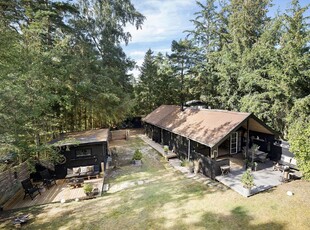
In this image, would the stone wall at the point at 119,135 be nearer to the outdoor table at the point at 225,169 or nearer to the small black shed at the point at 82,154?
the small black shed at the point at 82,154

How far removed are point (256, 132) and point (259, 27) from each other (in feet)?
41.3

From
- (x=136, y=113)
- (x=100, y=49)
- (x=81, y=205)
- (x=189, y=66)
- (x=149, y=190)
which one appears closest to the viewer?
(x=81, y=205)

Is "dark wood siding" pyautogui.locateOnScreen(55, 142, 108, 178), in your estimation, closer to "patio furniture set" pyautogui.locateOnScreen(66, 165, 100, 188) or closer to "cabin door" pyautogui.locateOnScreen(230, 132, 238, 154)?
"patio furniture set" pyautogui.locateOnScreen(66, 165, 100, 188)

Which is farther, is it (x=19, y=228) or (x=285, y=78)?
(x=285, y=78)

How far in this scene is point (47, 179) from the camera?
10906 millimetres

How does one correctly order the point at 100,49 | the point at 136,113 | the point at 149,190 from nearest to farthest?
the point at 149,190 → the point at 100,49 → the point at 136,113

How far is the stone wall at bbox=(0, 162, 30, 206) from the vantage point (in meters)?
8.95

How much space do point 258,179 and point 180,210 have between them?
4.76 m

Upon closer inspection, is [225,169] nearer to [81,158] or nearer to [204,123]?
[204,123]

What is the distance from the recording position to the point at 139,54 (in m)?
30.8

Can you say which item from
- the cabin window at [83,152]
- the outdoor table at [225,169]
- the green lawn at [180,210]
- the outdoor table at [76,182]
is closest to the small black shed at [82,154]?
the cabin window at [83,152]

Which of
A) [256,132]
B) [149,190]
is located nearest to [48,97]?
[149,190]

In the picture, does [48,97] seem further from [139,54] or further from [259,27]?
[139,54]

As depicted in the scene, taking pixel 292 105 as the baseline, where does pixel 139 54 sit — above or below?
above
